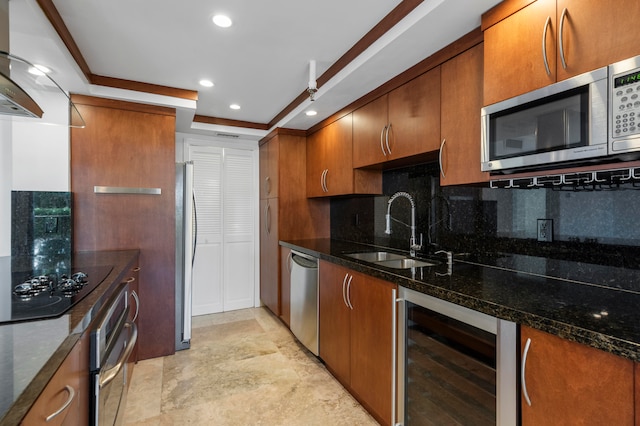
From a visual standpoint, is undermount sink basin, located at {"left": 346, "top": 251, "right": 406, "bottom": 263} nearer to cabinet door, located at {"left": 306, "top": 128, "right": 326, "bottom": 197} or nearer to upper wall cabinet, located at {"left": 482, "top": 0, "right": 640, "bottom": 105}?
cabinet door, located at {"left": 306, "top": 128, "right": 326, "bottom": 197}

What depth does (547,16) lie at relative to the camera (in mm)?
1266

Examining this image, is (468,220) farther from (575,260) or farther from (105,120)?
(105,120)

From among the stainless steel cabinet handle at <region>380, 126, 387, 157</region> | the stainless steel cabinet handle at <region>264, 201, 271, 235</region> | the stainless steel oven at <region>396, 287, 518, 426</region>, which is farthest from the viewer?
the stainless steel cabinet handle at <region>264, 201, 271, 235</region>

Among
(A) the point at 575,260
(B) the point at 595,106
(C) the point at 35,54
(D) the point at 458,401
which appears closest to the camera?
(B) the point at 595,106

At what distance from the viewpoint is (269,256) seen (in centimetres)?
387

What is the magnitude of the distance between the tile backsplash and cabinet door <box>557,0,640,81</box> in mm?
551

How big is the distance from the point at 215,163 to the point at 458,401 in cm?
364

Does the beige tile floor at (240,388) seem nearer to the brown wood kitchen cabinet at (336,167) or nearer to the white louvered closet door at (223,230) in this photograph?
the white louvered closet door at (223,230)

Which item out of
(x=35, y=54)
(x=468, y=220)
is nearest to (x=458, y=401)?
(x=468, y=220)

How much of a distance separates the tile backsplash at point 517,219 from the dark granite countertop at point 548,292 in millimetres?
69

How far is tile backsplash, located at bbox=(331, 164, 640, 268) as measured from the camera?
4.26 feet

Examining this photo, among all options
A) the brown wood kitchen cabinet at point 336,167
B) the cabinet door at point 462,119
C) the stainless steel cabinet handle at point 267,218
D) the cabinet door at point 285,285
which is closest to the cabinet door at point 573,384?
the cabinet door at point 462,119

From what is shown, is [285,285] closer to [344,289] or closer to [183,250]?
[183,250]

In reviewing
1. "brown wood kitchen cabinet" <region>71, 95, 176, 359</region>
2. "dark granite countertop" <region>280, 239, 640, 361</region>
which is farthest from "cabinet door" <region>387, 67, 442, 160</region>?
"brown wood kitchen cabinet" <region>71, 95, 176, 359</region>
